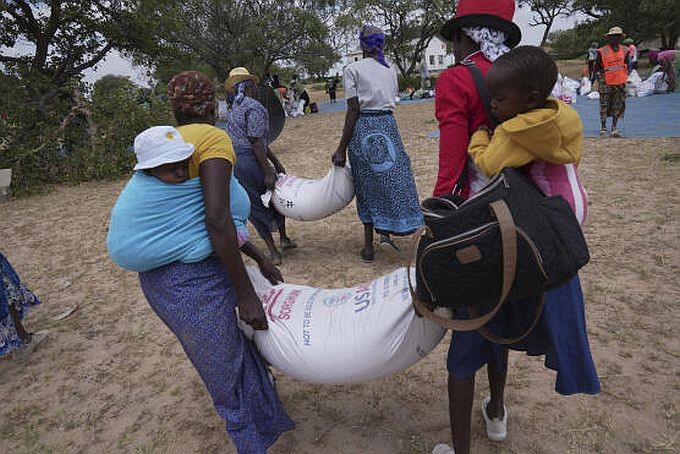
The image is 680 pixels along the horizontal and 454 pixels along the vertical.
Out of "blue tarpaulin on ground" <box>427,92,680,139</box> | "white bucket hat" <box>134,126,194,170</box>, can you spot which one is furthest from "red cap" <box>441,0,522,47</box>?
"blue tarpaulin on ground" <box>427,92,680,139</box>

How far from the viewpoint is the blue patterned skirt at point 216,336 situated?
5.41 ft

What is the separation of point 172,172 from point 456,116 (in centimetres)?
95

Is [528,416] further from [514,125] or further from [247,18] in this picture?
[247,18]

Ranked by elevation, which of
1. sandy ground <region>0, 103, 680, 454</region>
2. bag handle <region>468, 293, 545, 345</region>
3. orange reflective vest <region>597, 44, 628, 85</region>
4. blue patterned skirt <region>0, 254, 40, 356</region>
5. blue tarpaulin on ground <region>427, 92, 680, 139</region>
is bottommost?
sandy ground <region>0, 103, 680, 454</region>

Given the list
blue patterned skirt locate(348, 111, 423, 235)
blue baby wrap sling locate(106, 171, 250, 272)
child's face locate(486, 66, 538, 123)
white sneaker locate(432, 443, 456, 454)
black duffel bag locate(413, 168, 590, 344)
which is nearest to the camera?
black duffel bag locate(413, 168, 590, 344)

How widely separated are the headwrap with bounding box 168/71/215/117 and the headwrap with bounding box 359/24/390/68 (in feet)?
6.63

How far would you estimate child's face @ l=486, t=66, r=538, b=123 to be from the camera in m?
1.29

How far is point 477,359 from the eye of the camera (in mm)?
1603

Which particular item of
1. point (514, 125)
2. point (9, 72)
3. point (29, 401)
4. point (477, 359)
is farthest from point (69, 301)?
point (9, 72)

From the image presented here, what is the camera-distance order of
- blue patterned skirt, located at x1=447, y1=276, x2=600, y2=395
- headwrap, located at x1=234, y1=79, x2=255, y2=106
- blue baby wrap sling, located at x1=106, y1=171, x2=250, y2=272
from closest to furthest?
blue patterned skirt, located at x1=447, y1=276, x2=600, y2=395
blue baby wrap sling, located at x1=106, y1=171, x2=250, y2=272
headwrap, located at x1=234, y1=79, x2=255, y2=106

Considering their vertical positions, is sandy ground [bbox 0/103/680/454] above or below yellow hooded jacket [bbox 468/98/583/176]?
below

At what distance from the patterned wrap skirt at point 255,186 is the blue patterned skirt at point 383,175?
79 centimetres

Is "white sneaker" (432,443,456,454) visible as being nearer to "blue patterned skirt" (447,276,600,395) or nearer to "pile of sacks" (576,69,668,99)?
"blue patterned skirt" (447,276,600,395)

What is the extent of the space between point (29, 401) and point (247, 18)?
652 inches
